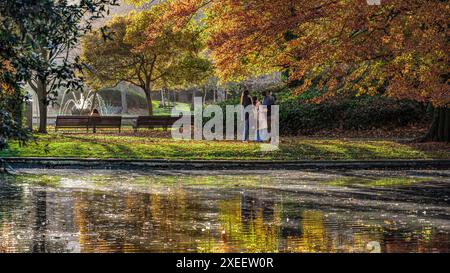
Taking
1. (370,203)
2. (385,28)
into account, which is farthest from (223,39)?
(370,203)

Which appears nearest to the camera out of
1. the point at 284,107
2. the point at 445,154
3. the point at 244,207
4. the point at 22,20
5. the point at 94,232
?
the point at 22,20

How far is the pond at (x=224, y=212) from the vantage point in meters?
12.0

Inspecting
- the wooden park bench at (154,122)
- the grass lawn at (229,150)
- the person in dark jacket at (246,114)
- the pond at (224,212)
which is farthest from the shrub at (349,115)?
the pond at (224,212)

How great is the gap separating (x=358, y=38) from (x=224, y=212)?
56.8ft

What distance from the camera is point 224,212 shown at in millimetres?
15516

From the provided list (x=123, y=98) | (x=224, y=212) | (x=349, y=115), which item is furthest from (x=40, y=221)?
(x=123, y=98)

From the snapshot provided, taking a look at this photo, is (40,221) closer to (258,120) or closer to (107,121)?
(258,120)

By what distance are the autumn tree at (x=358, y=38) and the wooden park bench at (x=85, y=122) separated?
10431 millimetres

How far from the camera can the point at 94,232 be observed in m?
13.1

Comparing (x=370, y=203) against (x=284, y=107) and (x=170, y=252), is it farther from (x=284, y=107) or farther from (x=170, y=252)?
(x=284, y=107)

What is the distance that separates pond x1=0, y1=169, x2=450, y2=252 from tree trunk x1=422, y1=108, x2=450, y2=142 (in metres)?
9.51

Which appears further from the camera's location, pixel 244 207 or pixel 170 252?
pixel 244 207

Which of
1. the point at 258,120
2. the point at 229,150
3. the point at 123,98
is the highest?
the point at 123,98
